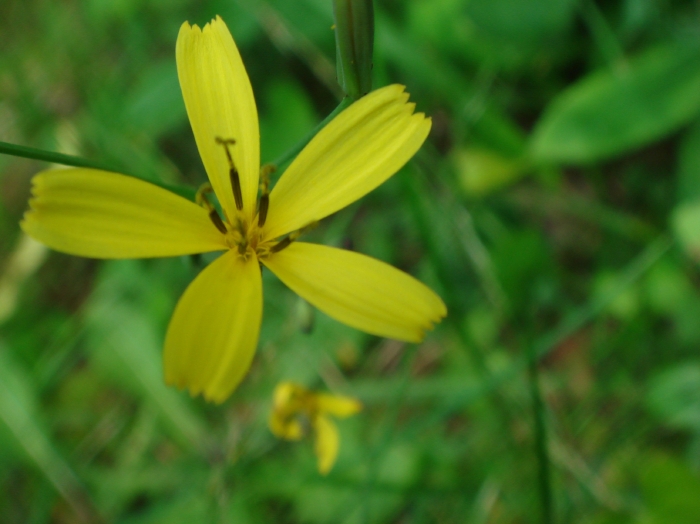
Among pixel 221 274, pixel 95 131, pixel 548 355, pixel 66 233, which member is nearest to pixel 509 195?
pixel 548 355

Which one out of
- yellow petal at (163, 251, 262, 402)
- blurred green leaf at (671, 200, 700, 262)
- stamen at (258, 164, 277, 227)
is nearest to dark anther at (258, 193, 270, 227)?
stamen at (258, 164, 277, 227)

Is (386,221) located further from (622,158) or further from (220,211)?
(220,211)

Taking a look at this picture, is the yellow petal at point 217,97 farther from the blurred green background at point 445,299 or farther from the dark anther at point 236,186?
the blurred green background at point 445,299

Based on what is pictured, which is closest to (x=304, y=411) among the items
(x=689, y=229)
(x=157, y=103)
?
(x=689, y=229)

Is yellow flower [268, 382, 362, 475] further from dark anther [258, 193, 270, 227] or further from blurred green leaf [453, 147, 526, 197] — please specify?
blurred green leaf [453, 147, 526, 197]

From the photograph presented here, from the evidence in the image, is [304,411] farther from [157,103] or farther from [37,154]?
[157,103]

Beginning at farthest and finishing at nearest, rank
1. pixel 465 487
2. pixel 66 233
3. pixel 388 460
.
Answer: pixel 388 460 → pixel 465 487 → pixel 66 233

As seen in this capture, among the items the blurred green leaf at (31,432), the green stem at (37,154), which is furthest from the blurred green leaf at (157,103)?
the green stem at (37,154)
